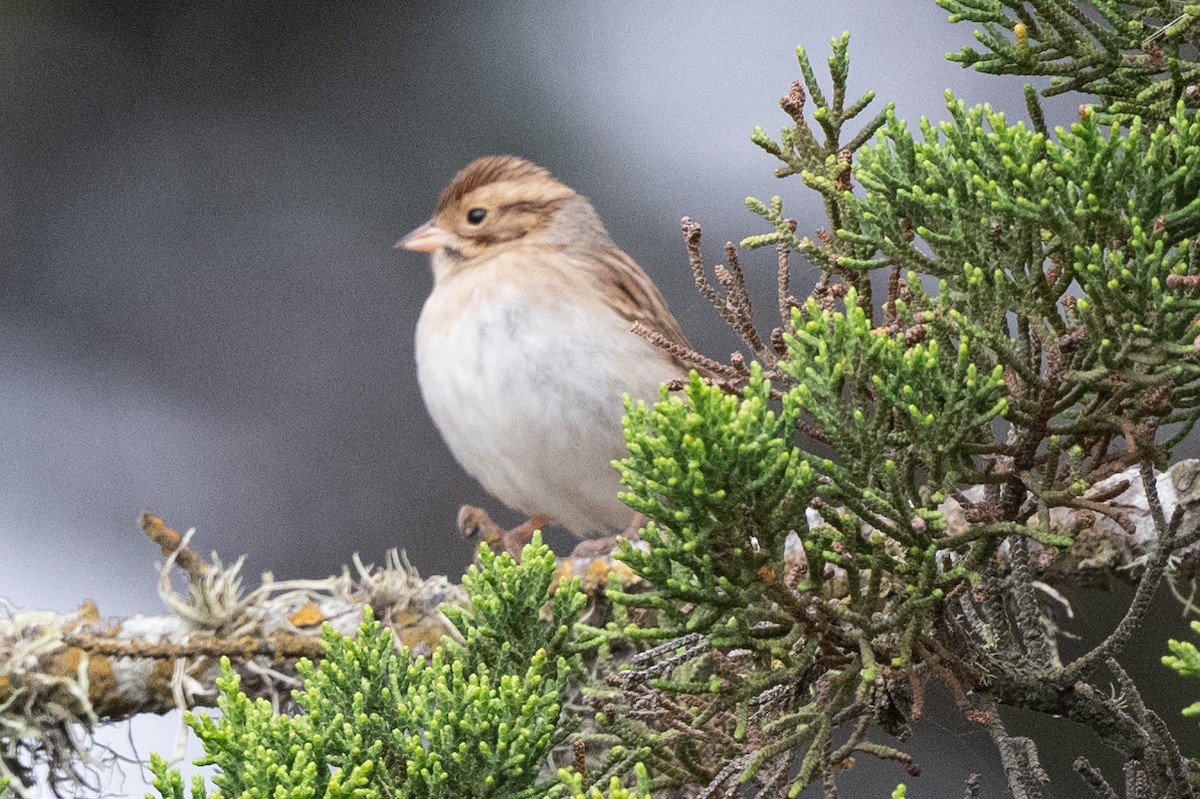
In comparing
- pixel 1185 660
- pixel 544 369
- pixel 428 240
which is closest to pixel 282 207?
pixel 428 240

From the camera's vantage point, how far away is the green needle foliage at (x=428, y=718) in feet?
2.36

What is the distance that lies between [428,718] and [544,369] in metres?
1.24

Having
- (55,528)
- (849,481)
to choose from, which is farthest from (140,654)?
(55,528)

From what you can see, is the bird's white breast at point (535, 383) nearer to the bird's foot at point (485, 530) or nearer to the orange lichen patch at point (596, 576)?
the bird's foot at point (485, 530)

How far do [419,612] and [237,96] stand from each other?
1861 mm

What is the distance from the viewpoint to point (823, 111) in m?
0.91

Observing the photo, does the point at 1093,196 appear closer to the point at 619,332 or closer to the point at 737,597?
the point at 737,597

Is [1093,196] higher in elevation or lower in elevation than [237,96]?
lower

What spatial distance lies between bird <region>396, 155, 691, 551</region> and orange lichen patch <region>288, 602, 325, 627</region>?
0.29 meters

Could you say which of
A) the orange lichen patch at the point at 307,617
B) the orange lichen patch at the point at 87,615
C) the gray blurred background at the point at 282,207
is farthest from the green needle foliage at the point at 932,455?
the gray blurred background at the point at 282,207

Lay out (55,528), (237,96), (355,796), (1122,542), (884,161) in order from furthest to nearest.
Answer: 1. (237,96)
2. (55,528)
3. (1122,542)
4. (884,161)
5. (355,796)

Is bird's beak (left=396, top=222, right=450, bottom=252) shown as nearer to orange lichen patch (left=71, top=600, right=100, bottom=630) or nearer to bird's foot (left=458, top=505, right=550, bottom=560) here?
bird's foot (left=458, top=505, right=550, bottom=560)

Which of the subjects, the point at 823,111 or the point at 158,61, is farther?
the point at 158,61

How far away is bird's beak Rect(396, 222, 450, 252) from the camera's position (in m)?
2.39
